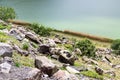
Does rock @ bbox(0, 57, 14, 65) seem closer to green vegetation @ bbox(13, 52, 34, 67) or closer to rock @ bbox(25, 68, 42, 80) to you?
green vegetation @ bbox(13, 52, 34, 67)

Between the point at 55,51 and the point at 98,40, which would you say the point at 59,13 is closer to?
the point at 98,40

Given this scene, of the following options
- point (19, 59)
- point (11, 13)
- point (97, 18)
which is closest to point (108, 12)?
point (97, 18)

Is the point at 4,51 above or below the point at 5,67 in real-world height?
above

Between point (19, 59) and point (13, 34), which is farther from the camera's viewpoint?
point (13, 34)

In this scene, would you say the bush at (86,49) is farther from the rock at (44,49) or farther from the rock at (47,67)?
the rock at (47,67)

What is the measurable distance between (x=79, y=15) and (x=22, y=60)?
2121 inches

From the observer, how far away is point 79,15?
6825cm

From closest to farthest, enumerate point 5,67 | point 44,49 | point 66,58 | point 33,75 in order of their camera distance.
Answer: point 33,75, point 5,67, point 66,58, point 44,49

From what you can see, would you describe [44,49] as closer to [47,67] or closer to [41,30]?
[47,67]

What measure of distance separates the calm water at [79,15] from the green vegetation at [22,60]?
1470 inches

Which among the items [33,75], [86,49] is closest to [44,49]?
[33,75]

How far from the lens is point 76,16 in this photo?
67.1m

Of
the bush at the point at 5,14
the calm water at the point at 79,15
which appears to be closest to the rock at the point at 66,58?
the bush at the point at 5,14

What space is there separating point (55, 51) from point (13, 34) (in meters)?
4.18
